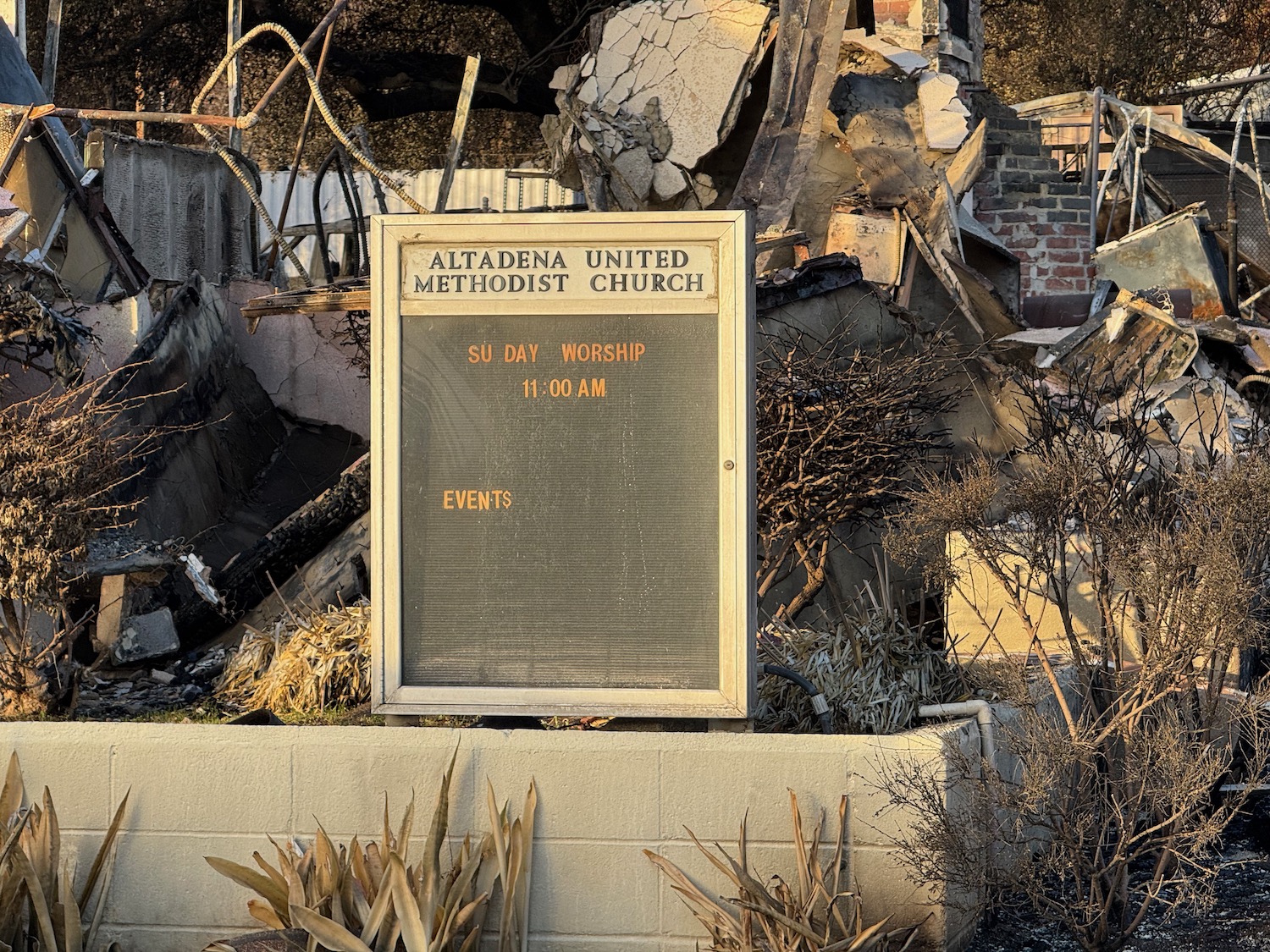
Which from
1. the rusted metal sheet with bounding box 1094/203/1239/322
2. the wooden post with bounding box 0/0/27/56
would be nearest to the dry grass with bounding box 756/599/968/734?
the rusted metal sheet with bounding box 1094/203/1239/322

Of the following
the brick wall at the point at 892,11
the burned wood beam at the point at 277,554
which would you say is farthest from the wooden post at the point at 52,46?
the brick wall at the point at 892,11

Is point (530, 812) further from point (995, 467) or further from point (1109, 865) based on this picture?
point (995, 467)

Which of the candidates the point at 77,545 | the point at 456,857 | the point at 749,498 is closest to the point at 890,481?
the point at 749,498

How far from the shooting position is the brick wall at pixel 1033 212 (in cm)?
1265

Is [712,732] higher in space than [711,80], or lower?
lower

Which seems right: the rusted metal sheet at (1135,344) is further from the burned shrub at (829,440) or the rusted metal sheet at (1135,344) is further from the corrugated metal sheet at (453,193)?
the corrugated metal sheet at (453,193)

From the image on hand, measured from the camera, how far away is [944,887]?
183 inches

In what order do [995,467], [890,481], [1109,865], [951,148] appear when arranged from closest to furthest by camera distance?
[1109,865]
[995,467]
[890,481]
[951,148]

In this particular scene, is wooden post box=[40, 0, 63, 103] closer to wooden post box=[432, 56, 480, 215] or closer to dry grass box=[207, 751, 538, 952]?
wooden post box=[432, 56, 480, 215]

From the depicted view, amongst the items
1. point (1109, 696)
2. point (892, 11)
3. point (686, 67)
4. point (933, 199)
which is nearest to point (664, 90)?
point (686, 67)

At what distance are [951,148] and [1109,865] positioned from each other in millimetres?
7509

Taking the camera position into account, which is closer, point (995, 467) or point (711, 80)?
point (995, 467)

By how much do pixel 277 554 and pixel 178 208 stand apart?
558 centimetres

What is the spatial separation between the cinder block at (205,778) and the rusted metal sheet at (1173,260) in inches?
361
